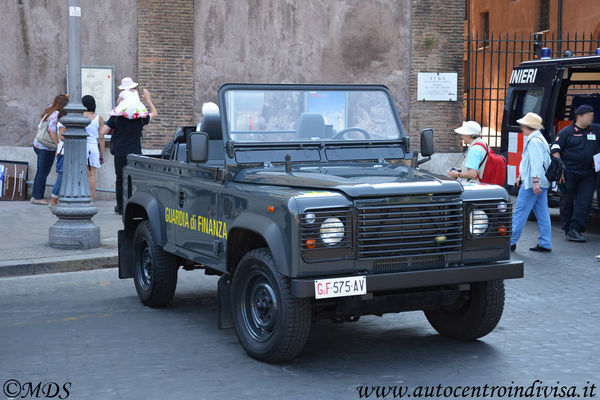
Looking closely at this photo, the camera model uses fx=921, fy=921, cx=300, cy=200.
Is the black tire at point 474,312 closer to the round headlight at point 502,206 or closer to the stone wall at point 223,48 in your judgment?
the round headlight at point 502,206

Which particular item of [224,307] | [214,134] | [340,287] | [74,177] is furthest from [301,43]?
[340,287]

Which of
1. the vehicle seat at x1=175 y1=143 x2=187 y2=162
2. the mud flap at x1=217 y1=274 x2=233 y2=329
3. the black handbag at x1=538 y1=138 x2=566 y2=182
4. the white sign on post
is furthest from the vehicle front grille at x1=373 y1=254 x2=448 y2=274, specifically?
the white sign on post

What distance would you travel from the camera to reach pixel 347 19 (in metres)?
19.5

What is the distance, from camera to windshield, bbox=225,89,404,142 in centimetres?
716

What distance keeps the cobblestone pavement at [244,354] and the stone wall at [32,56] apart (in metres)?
9.01

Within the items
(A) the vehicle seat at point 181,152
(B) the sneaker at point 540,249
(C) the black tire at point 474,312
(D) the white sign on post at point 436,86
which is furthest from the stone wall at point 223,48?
(C) the black tire at point 474,312

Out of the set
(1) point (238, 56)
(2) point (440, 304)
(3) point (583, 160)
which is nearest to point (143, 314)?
(2) point (440, 304)

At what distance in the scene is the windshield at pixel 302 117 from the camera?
716cm

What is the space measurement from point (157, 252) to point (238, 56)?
11.4m

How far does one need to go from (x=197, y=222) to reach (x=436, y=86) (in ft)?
44.9

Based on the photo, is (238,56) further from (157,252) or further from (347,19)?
(157,252)

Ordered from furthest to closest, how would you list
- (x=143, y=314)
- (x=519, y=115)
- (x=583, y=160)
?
(x=519, y=115)
(x=583, y=160)
(x=143, y=314)

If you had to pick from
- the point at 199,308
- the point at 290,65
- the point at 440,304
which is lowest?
the point at 199,308

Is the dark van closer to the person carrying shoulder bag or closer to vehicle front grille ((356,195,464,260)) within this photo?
the person carrying shoulder bag
